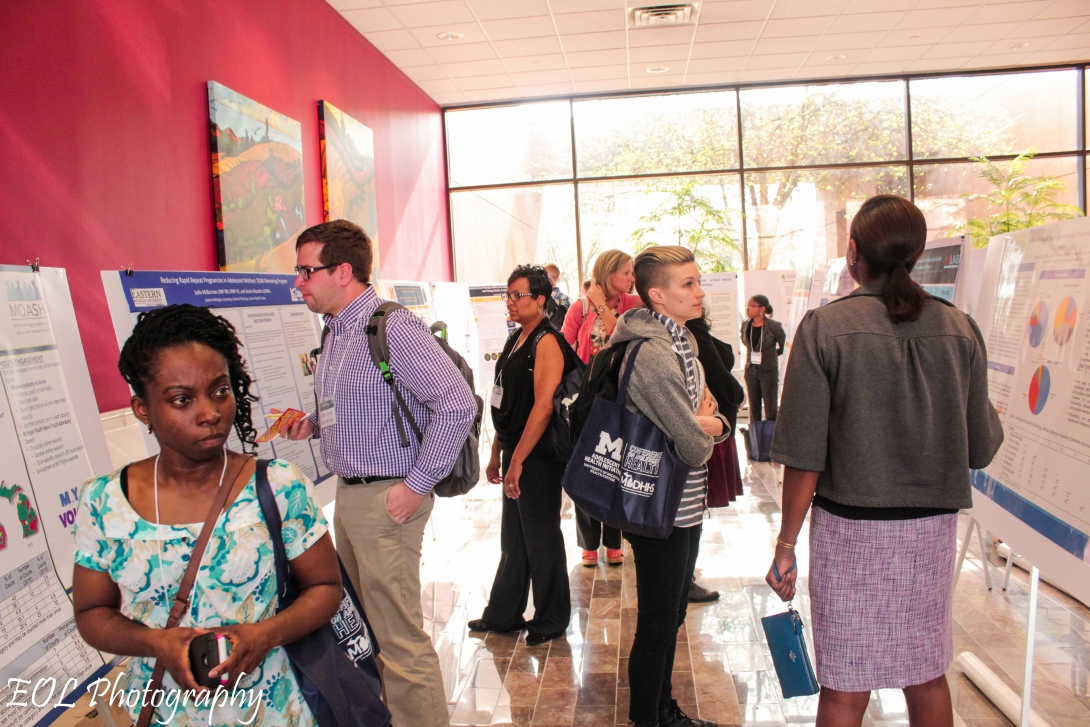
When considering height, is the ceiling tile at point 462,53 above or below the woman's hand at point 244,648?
above

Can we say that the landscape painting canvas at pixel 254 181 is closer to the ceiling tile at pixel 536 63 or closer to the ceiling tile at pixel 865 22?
the ceiling tile at pixel 536 63

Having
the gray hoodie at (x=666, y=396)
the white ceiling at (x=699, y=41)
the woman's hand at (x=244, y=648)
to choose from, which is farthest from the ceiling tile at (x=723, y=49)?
the woman's hand at (x=244, y=648)

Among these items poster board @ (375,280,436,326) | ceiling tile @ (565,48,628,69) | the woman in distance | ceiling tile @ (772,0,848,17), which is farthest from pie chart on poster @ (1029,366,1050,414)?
ceiling tile @ (565,48,628,69)

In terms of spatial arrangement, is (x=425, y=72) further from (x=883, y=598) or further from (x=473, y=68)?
(x=883, y=598)

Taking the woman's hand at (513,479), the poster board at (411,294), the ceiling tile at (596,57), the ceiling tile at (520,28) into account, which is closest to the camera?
the woman's hand at (513,479)

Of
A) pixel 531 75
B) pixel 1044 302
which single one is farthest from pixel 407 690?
pixel 531 75

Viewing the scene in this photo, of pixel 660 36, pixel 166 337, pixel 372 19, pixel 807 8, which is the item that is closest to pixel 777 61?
pixel 807 8

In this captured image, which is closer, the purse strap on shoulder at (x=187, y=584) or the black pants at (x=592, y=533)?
the purse strap on shoulder at (x=187, y=584)

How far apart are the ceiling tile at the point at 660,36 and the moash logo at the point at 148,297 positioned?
578 centimetres

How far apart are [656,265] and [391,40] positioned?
18.1 ft

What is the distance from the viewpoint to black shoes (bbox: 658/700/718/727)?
2.46 metres

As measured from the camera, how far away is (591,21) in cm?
661

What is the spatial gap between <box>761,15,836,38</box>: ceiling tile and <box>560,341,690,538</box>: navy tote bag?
5.97 m

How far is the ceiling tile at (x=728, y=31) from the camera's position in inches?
272
